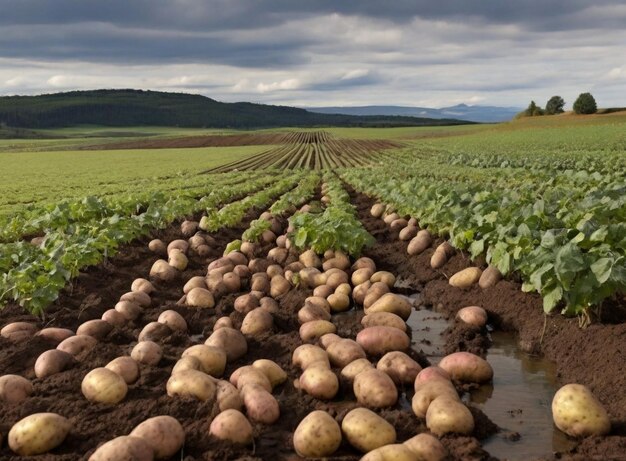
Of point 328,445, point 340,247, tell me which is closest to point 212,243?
point 340,247

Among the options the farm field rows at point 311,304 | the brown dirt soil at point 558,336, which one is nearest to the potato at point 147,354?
the farm field rows at point 311,304

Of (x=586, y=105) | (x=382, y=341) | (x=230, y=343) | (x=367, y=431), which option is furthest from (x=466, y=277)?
(x=586, y=105)

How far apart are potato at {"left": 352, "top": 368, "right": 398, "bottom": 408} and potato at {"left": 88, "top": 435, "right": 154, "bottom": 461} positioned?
1.55 metres

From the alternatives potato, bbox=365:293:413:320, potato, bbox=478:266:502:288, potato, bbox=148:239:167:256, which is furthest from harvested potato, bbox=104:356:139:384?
potato, bbox=148:239:167:256

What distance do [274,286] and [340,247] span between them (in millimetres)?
1477

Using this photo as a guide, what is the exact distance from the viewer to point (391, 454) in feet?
11.3

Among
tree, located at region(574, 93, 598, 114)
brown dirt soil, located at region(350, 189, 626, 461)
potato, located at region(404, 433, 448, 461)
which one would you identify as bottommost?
brown dirt soil, located at region(350, 189, 626, 461)

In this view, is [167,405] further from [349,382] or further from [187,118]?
[187,118]

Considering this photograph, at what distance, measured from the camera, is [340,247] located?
885 cm

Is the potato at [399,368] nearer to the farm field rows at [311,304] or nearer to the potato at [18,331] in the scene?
the farm field rows at [311,304]

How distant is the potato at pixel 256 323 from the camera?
6.01 metres

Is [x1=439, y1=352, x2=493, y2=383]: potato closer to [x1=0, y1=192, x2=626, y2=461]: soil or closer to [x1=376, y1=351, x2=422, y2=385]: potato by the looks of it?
[x1=376, y1=351, x2=422, y2=385]: potato

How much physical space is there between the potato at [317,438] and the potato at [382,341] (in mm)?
1622

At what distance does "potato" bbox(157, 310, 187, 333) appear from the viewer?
243 inches
